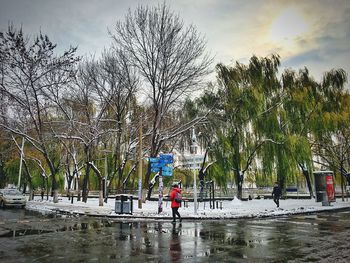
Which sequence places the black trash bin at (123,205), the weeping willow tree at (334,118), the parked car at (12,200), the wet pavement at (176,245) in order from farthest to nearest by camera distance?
the weeping willow tree at (334,118), the parked car at (12,200), the black trash bin at (123,205), the wet pavement at (176,245)

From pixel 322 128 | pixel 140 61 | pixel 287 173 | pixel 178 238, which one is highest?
pixel 140 61

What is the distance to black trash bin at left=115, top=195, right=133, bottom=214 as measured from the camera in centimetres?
1847

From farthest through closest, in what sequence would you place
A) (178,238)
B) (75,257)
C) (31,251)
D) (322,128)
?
1. (322,128)
2. (178,238)
3. (31,251)
4. (75,257)

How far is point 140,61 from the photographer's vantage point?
25969mm

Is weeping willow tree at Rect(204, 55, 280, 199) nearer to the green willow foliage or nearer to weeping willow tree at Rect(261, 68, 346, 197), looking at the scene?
the green willow foliage

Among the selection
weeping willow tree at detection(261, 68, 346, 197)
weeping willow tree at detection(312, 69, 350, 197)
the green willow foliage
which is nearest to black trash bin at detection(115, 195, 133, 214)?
the green willow foliage

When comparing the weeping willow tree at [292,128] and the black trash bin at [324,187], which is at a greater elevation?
the weeping willow tree at [292,128]

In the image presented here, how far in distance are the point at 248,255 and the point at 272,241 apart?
229cm

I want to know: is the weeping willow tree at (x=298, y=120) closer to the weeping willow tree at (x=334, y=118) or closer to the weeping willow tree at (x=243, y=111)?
the weeping willow tree at (x=334, y=118)

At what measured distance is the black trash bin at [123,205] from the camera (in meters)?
18.5

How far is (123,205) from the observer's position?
60.8 ft

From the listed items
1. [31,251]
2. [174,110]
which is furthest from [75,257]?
[174,110]

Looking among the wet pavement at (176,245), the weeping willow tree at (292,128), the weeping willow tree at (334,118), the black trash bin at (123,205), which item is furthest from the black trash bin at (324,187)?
the black trash bin at (123,205)

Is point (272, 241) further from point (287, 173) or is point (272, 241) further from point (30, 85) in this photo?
point (30, 85)
